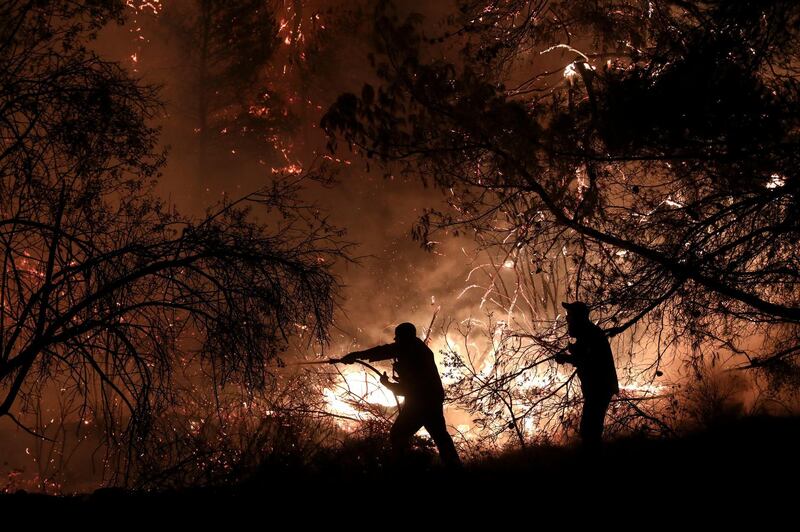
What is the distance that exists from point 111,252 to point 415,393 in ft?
11.7

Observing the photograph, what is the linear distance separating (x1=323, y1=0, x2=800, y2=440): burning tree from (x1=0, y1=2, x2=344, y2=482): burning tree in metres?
2.01

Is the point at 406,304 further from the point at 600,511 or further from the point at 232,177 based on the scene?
the point at 600,511

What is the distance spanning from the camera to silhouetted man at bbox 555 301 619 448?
6.58 meters

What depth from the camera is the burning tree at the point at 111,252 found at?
20.8ft

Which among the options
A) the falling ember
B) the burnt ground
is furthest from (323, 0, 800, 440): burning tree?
the burnt ground

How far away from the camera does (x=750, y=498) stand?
5578mm

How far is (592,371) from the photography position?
6574 mm

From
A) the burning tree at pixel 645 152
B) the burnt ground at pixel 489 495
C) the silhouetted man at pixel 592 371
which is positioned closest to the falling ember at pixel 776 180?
the burning tree at pixel 645 152

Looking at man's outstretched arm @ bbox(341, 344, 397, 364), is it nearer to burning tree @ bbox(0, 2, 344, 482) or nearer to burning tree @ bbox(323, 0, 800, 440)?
burning tree @ bbox(0, 2, 344, 482)

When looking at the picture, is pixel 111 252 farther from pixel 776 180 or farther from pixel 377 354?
pixel 776 180

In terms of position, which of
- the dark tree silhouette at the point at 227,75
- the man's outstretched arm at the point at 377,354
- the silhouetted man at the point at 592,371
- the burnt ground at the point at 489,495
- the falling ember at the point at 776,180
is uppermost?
the dark tree silhouette at the point at 227,75

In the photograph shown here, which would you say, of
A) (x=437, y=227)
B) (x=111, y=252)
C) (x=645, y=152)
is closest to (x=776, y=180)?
(x=645, y=152)

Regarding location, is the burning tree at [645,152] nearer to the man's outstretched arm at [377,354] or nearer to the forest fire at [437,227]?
the forest fire at [437,227]

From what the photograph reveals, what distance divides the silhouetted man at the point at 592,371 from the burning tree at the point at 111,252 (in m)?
2.73
